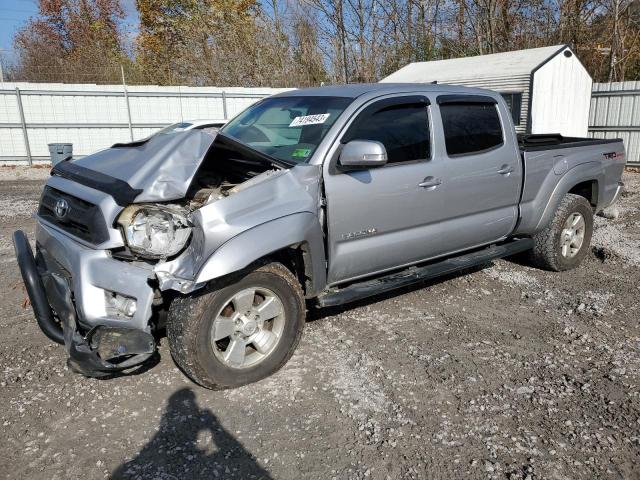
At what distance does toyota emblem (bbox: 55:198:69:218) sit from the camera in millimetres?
3522

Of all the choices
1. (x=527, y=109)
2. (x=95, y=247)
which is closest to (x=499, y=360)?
(x=95, y=247)

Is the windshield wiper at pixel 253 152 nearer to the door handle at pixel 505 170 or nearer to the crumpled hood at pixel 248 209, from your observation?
the crumpled hood at pixel 248 209

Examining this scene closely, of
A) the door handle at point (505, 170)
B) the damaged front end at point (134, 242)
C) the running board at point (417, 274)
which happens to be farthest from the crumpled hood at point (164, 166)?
the door handle at point (505, 170)

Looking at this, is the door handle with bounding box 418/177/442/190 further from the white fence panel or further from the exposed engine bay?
the white fence panel

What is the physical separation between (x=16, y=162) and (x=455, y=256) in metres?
14.7

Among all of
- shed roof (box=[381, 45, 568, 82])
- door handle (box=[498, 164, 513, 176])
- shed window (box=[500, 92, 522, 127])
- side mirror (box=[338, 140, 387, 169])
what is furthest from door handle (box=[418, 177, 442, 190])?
shed roof (box=[381, 45, 568, 82])

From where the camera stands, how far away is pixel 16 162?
50.9ft

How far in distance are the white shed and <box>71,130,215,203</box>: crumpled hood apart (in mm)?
11784

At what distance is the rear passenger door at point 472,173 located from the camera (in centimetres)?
446

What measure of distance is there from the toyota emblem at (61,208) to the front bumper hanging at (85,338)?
43 cm

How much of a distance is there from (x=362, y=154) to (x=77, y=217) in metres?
1.89

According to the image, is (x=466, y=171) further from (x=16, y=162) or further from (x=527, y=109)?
(x=16, y=162)

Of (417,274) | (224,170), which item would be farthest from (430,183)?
(224,170)

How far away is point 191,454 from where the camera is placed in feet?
9.35
